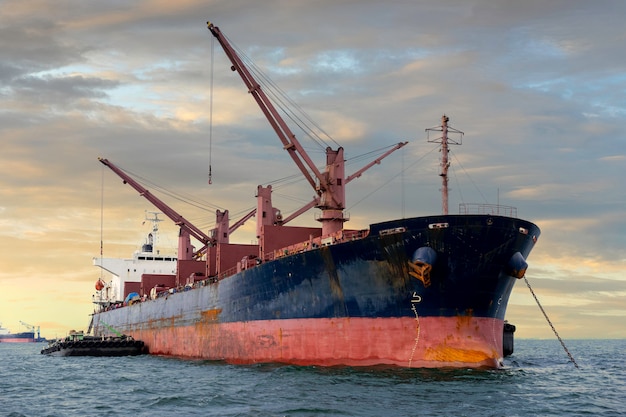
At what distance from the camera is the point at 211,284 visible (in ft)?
143

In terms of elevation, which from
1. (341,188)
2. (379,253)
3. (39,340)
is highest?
(341,188)

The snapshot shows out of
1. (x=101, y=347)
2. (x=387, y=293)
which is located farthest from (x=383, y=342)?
(x=101, y=347)

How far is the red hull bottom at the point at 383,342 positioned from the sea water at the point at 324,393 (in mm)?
663

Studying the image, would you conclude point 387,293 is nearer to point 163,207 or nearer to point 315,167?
point 315,167

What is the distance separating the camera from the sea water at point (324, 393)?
20.5m

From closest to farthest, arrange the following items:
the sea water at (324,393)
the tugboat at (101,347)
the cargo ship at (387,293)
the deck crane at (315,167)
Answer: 1. the sea water at (324,393)
2. the cargo ship at (387,293)
3. the deck crane at (315,167)
4. the tugboat at (101,347)

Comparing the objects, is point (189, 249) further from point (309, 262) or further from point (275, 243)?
point (309, 262)

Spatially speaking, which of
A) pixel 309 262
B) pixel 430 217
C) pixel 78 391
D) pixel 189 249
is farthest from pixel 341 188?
pixel 189 249

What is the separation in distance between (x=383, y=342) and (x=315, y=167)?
12.8 meters

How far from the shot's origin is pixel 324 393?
22.9 metres

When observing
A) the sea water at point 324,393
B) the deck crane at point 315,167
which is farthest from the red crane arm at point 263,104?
the sea water at point 324,393

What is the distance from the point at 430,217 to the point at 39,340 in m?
175

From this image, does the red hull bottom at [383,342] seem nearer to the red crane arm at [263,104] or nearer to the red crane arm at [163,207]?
the red crane arm at [263,104]

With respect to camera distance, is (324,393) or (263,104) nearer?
(324,393)
